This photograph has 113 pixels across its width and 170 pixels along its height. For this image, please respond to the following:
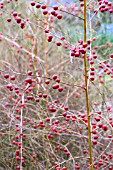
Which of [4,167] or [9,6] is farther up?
[9,6]

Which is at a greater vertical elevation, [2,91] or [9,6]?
[9,6]

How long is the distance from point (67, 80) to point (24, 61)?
51 centimetres

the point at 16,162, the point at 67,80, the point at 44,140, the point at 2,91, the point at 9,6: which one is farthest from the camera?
the point at 9,6

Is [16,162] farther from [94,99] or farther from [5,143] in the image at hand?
[94,99]

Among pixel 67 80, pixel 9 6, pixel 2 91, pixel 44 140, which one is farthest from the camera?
pixel 9 6

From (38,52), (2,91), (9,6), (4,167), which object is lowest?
(4,167)

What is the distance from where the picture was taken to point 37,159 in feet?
9.09

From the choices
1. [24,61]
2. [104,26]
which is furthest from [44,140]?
[104,26]

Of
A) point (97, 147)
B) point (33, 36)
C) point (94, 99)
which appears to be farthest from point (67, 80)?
point (97, 147)

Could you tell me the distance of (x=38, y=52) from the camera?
3.85 meters

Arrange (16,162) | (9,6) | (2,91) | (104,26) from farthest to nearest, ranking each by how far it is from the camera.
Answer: (104,26) → (9,6) → (2,91) → (16,162)

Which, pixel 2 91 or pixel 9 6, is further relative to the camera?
pixel 9 6

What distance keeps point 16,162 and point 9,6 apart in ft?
6.87

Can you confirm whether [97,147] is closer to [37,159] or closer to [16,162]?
[37,159]
